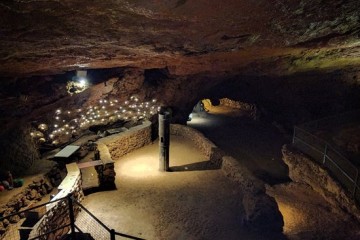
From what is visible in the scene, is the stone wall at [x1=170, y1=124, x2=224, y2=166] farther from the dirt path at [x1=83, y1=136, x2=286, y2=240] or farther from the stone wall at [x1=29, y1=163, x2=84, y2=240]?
the stone wall at [x1=29, y1=163, x2=84, y2=240]

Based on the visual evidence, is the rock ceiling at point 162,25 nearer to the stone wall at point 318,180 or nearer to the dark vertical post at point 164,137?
the dark vertical post at point 164,137

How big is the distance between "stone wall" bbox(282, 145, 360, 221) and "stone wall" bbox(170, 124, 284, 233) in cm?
234

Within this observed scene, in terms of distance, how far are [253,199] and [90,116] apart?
10.5m

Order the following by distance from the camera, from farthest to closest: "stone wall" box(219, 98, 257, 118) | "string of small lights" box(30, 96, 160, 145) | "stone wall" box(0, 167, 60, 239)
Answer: "stone wall" box(219, 98, 257, 118) → "string of small lights" box(30, 96, 160, 145) → "stone wall" box(0, 167, 60, 239)

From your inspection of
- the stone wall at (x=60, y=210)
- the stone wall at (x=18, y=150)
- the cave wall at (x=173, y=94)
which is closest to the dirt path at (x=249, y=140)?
the cave wall at (x=173, y=94)

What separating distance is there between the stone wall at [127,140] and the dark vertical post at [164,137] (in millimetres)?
2707

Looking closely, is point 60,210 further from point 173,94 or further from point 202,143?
point 173,94

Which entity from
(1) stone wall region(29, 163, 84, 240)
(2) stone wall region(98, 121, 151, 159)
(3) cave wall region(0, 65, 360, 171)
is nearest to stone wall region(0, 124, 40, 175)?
(3) cave wall region(0, 65, 360, 171)

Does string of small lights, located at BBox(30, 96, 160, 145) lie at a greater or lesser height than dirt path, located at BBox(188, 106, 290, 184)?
greater

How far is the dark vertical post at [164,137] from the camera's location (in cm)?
1130

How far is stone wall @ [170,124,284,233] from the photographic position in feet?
26.5

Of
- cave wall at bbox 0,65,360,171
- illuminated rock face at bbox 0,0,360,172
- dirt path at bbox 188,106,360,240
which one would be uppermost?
illuminated rock face at bbox 0,0,360,172

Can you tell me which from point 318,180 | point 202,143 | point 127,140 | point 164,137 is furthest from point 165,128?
point 318,180

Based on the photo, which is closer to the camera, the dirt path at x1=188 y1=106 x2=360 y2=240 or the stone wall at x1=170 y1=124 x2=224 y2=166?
the dirt path at x1=188 y1=106 x2=360 y2=240
